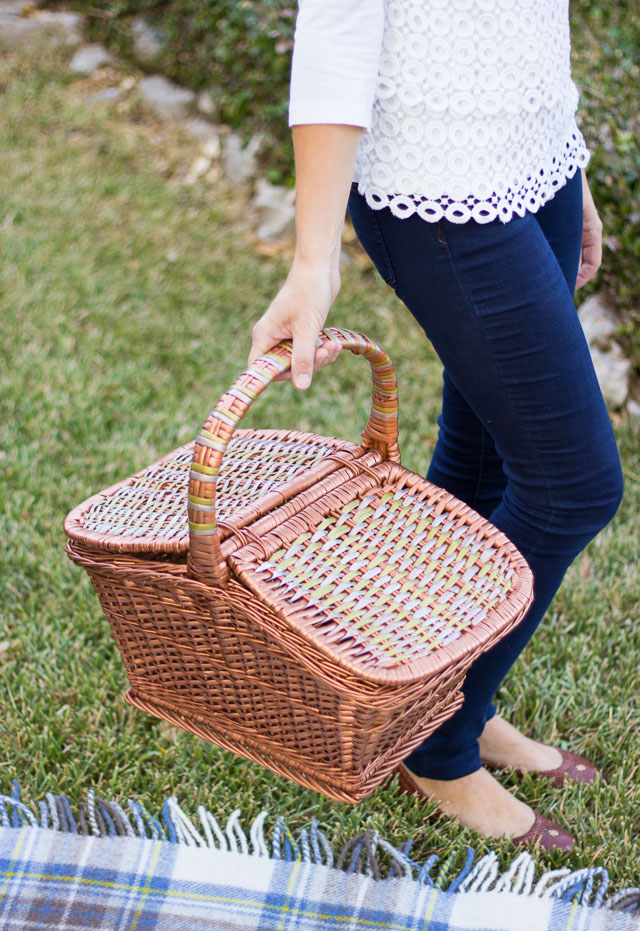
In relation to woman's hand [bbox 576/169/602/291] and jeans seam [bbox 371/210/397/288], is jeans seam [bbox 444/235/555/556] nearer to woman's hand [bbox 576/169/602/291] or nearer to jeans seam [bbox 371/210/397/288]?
jeans seam [bbox 371/210/397/288]

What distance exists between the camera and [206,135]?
14.6 ft

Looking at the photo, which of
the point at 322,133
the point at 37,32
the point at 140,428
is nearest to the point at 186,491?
the point at 322,133

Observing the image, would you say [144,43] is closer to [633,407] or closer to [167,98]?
[167,98]

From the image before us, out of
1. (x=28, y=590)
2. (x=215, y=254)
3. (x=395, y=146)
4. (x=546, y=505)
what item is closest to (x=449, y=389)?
(x=546, y=505)

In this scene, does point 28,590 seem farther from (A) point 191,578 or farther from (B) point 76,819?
(A) point 191,578

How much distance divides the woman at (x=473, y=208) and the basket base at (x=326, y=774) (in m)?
0.29

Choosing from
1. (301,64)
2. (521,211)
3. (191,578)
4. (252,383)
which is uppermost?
(301,64)

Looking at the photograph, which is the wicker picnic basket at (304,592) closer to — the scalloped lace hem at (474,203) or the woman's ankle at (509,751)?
the scalloped lace hem at (474,203)

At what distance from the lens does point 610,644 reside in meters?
2.02

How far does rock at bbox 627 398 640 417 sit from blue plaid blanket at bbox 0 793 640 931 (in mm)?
1683

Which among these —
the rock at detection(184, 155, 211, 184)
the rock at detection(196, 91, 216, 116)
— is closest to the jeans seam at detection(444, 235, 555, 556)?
the rock at detection(184, 155, 211, 184)

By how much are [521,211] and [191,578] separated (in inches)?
25.6

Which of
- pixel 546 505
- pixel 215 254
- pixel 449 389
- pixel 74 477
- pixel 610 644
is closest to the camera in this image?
pixel 546 505

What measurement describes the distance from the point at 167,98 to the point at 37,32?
40.6 inches
